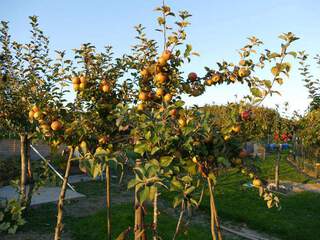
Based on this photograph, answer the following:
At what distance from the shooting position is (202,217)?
794 cm

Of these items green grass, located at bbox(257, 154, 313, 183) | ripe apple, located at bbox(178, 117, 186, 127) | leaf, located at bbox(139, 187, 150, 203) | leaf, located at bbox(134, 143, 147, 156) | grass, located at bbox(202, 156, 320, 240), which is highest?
ripe apple, located at bbox(178, 117, 186, 127)

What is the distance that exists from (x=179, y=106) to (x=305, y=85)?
7.60 m

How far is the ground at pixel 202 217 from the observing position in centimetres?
654

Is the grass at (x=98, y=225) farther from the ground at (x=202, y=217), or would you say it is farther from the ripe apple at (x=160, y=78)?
the ripe apple at (x=160, y=78)

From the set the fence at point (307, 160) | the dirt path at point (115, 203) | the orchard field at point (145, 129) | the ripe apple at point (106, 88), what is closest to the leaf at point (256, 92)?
the orchard field at point (145, 129)

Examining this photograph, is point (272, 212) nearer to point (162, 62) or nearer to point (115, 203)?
point (115, 203)

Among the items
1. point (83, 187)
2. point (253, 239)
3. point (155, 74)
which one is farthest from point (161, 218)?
point (155, 74)

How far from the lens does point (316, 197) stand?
10.7 m

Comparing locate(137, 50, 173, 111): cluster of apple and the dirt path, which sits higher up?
locate(137, 50, 173, 111): cluster of apple

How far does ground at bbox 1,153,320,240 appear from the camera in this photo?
6543mm

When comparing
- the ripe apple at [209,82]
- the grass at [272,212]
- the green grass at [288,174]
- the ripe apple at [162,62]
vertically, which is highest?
the ripe apple at [162,62]

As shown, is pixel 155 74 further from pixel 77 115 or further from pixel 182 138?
pixel 77 115

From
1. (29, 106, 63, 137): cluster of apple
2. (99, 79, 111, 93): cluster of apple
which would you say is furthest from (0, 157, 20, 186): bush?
(29, 106, 63, 137): cluster of apple

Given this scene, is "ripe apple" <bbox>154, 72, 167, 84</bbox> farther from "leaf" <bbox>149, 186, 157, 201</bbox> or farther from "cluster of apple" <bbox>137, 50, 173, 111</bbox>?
"leaf" <bbox>149, 186, 157, 201</bbox>
